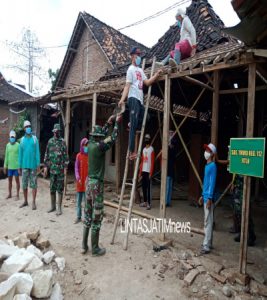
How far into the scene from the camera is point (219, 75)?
524 centimetres

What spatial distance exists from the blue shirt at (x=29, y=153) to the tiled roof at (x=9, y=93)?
11614mm

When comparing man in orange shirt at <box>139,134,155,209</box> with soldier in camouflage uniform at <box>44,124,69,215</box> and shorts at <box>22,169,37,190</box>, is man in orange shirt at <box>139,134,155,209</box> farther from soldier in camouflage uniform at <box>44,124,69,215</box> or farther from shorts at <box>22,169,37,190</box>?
shorts at <box>22,169,37,190</box>

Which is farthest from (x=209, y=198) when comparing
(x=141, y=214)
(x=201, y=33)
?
(x=201, y=33)

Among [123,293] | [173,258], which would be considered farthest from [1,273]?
[173,258]

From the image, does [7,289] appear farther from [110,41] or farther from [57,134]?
[110,41]

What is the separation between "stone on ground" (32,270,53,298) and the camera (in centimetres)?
308

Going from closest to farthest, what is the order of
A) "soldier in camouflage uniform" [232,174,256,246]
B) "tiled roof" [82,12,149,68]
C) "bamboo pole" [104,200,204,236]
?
"soldier in camouflage uniform" [232,174,256,246], "bamboo pole" [104,200,204,236], "tiled roof" [82,12,149,68]

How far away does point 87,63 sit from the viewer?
1432 cm

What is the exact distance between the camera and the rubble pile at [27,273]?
9.49ft

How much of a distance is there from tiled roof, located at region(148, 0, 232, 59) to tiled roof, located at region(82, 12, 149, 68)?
3.33 metres

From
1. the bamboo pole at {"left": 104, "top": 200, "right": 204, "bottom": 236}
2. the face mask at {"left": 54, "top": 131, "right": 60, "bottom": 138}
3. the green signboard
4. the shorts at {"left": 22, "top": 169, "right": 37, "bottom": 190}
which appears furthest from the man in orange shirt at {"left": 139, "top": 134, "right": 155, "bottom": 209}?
the green signboard

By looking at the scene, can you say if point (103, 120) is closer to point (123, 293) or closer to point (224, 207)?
point (224, 207)

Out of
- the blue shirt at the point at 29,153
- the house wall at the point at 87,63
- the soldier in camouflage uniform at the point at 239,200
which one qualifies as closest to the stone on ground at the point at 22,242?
the blue shirt at the point at 29,153

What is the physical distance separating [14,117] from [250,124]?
1375 centimetres
